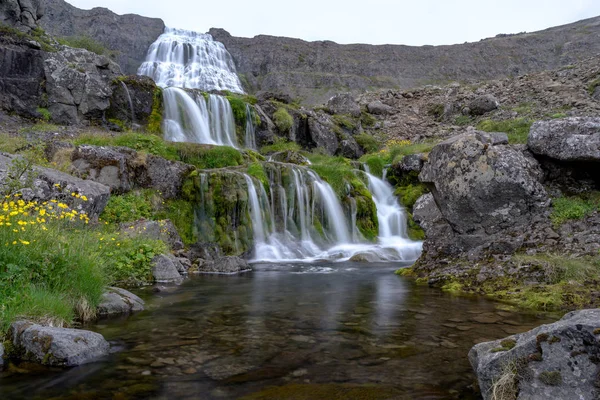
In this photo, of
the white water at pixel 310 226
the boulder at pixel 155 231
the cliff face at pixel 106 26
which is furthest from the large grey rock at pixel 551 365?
the cliff face at pixel 106 26

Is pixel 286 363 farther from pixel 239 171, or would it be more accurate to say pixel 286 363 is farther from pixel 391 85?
pixel 391 85

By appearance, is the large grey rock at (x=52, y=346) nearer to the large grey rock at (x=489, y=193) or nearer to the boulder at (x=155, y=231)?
the boulder at (x=155, y=231)

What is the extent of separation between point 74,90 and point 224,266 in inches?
573

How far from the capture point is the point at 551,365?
2.63 meters

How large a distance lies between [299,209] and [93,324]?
1093cm

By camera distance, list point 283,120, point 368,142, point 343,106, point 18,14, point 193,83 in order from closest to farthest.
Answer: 1. point 283,120
2. point 368,142
3. point 18,14
4. point 343,106
5. point 193,83

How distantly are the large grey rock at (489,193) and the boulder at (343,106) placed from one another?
23047 mm

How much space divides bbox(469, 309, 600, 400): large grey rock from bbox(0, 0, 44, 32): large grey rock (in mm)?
31383

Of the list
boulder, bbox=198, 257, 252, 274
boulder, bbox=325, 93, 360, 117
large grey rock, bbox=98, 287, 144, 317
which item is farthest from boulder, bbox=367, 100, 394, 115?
large grey rock, bbox=98, 287, 144, 317

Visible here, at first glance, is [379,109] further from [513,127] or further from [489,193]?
[489,193]

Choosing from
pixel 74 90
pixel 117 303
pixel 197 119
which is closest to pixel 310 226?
pixel 197 119

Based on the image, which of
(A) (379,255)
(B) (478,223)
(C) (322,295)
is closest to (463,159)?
(B) (478,223)

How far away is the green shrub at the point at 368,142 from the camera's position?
26.3 meters

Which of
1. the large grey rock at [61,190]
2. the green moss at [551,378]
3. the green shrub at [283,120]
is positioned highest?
the green shrub at [283,120]
